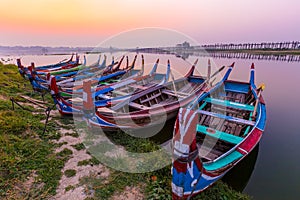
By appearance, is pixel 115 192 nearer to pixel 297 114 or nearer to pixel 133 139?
pixel 133 139

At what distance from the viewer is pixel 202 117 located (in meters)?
5.67

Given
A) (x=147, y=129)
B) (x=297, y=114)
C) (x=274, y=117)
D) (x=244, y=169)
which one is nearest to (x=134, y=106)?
(x=147, y=129)

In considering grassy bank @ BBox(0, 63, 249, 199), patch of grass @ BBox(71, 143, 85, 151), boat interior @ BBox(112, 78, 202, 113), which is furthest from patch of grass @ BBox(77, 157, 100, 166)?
boat interior @ BBox(112, 78, 202, 113)

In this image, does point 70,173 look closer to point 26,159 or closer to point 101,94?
point 26,159

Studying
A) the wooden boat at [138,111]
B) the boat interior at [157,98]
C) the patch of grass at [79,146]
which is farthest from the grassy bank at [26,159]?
the boat interior at [157,98]

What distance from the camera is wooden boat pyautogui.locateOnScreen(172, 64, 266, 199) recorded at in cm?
215

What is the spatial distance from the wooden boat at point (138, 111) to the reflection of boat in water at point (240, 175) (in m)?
2.61

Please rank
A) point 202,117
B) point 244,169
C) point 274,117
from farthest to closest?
point 274,117 → point 202,117 → point 244,169

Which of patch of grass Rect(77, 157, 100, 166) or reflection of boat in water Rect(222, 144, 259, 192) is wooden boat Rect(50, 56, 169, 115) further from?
reflection of boat in water Rect(222, 144, 259, 192)

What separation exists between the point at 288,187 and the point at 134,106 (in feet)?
15.4

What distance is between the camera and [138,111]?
5.23 meters

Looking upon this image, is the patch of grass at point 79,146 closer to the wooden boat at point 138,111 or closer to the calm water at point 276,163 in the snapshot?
the wooden boat at point 138,111

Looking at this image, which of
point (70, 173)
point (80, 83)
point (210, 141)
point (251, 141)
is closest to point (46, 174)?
point (70, 173)

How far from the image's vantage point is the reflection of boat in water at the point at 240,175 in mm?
4296
